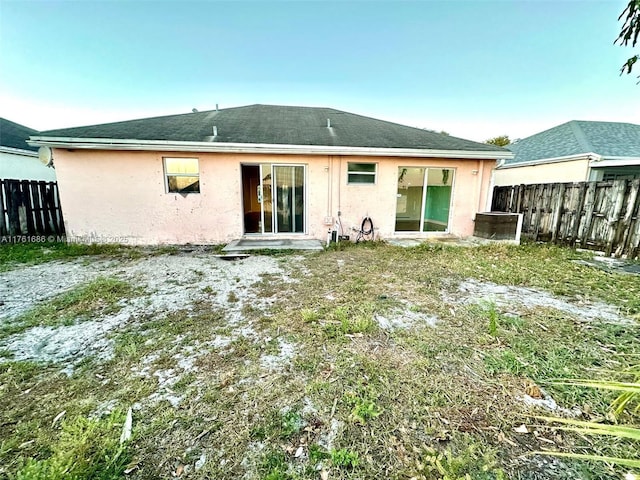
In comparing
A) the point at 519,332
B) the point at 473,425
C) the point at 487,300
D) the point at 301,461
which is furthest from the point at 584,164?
the point at 301,461

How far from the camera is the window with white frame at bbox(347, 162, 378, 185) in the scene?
24.3ft

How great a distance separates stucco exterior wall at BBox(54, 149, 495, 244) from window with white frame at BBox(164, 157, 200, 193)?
13 centimetres

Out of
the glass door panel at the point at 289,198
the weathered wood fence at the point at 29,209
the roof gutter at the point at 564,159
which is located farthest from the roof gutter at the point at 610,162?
the weathered wood fence at the point at 29,209

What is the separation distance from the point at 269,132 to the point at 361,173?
9.63 feet

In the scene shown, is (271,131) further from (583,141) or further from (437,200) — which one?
(583,141)

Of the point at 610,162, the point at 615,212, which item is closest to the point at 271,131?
the point at 615,212

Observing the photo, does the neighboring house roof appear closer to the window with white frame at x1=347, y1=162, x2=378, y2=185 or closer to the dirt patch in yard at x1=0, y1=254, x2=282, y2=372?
the window with white frame at x1=347, y1=162, x2=378, y2=185

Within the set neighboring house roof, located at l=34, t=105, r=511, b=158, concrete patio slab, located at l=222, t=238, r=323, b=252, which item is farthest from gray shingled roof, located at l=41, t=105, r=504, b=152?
concrete patio slab, located at l=222, t=238, r=323, b=252

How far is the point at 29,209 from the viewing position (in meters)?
7.40

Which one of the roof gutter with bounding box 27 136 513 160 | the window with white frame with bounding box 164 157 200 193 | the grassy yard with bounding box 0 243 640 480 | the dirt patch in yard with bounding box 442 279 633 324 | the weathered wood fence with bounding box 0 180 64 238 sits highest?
the roof gutter with bounding box 27 136 513 160

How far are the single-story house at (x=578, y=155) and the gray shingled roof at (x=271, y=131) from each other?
325 cm

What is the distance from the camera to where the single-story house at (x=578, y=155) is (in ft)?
31.7

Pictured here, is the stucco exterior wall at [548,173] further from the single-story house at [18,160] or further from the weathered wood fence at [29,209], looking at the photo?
the single-story house at [18,160]

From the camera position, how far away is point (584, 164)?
973 cm
